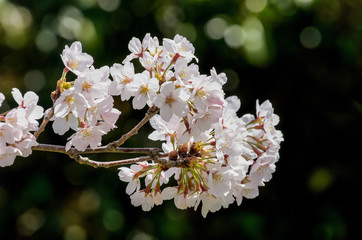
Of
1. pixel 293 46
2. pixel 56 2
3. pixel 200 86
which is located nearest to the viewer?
pixel 200 86

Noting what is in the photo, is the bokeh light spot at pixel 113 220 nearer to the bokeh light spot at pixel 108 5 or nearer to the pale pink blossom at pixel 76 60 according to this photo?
the bokeh light spot at pixel 108 5

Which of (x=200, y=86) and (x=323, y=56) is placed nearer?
(x=200, y=86)

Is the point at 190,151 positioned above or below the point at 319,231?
above

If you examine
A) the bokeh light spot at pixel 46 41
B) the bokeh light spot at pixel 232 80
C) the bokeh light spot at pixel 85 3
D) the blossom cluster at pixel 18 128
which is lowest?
the bokeh light spot at pixel 232 80

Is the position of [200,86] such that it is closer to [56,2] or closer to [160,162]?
[160,162]

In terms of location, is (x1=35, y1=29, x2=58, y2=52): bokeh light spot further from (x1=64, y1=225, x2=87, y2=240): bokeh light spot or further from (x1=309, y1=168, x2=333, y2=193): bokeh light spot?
(x1=309, y1=168, x2=333, y2=193): bokeh light spot

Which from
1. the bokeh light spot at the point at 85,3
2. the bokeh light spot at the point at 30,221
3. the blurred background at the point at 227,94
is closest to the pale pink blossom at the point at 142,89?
the blurred background at the point at 227,94

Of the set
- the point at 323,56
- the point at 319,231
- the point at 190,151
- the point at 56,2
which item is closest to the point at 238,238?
the point at 319,231

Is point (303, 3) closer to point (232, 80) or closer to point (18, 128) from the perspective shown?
point (232, 80)
